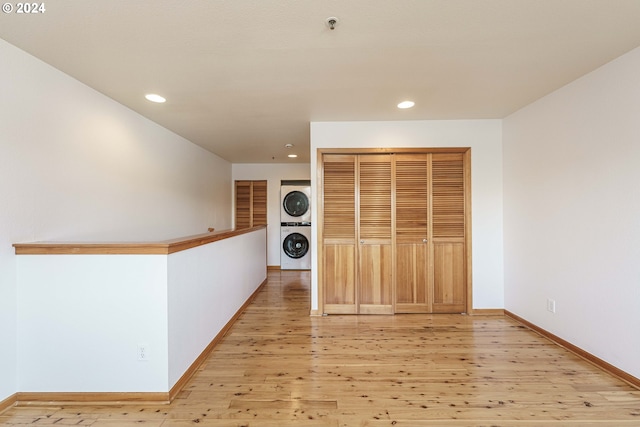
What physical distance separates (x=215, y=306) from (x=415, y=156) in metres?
2.76

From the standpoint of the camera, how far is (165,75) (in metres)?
2.15

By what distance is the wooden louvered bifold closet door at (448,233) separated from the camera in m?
3.35

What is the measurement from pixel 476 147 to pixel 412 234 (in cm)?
128

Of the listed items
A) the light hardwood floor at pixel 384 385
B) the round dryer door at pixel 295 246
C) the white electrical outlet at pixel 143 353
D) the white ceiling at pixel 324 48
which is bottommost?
the light hardwood floor at pixel 384 385

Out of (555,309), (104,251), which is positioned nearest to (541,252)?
(555,309)

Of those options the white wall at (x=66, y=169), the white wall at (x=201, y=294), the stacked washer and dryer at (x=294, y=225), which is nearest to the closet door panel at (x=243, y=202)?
the stacked washer and dryer at (x=294, y=225)

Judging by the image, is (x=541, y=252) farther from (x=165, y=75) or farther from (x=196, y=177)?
(x=196, y=177)

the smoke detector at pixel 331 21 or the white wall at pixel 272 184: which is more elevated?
the smoke detector at pixel 331 21

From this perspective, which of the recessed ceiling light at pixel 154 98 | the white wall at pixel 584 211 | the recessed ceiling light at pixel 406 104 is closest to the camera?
the white wall at pixel 584 211

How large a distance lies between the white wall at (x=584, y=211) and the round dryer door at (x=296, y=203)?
3802 millimetres

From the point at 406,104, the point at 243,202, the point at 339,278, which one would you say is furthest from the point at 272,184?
the point at 406,104

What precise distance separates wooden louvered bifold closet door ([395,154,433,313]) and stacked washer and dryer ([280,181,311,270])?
2878 millimetres

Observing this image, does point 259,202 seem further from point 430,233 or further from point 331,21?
point 331,21

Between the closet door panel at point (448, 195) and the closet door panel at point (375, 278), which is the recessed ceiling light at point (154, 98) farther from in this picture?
the closet door panel at point (448, 195)
